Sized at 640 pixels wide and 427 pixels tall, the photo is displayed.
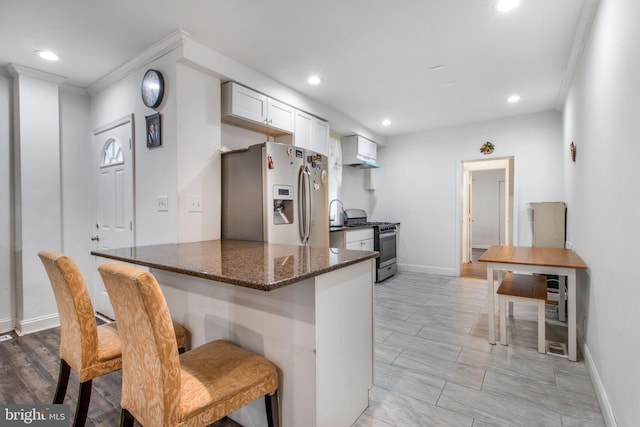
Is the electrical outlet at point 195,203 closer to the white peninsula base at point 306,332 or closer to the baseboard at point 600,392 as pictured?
the white peninsula base at point 306,332

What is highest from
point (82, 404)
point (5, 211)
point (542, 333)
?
point (5, 211)

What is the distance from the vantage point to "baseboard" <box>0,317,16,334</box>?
3.07 m

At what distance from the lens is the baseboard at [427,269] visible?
5.40 m

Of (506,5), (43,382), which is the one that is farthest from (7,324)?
(506,5)

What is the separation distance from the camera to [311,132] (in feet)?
13.1

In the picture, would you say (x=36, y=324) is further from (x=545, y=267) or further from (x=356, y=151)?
(x=545, y=267)

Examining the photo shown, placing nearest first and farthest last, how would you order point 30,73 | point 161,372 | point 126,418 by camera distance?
point 161,372, point 126,418, point 30,73

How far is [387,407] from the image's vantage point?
183 centimetres

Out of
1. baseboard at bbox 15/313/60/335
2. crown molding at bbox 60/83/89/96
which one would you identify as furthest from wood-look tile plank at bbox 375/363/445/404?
crown molding at bbox 60/83/89/96

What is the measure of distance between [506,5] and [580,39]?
0.92m

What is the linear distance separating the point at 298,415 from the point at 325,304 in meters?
0.54

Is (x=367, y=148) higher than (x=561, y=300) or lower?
higher

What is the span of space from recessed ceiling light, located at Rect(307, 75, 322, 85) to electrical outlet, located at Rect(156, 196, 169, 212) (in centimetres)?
194

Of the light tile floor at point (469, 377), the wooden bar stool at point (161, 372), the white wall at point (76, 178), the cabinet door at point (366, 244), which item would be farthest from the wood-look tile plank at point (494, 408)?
the white wall at point (76, 178)
